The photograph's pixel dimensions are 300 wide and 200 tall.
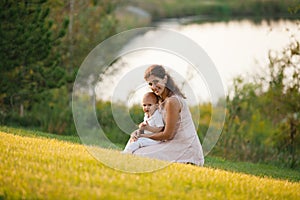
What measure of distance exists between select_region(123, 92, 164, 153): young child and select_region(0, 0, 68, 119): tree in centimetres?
536

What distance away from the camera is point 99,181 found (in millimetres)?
5453

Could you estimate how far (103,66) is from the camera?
33.6 feet

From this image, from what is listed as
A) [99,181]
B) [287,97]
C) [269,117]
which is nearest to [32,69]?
[269,117]

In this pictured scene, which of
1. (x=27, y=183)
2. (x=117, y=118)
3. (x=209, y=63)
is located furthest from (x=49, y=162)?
(x=117, y=118)

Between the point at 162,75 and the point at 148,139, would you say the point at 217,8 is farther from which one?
the point at 162,75

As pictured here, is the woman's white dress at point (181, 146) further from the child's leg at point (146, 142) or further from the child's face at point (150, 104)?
the child's face at point (150, 104)

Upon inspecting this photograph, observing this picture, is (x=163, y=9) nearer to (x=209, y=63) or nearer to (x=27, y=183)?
(x=209, y=63)

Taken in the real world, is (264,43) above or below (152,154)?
above

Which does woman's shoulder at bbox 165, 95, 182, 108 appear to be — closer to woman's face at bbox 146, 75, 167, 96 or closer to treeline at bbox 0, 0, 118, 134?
woman's face at bbox 146, 75, 167, 96

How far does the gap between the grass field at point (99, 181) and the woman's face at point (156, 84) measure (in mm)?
1232

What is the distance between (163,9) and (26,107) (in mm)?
20510

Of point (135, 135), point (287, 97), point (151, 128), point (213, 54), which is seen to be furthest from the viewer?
point (213, 54)

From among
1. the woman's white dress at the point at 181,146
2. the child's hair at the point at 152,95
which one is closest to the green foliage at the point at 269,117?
the woman's white dress at the point at 181,146

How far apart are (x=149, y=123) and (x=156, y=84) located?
631 millimetres
